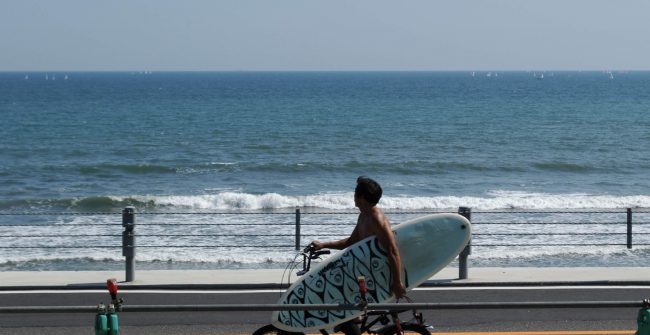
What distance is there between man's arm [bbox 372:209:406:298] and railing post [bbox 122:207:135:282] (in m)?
6.57

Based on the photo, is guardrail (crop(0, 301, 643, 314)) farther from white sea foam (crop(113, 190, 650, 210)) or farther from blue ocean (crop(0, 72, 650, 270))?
white sea foam (crop(113, 190, 650, 210))

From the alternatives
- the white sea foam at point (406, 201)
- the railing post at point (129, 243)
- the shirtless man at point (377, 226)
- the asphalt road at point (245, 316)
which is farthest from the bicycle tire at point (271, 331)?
the white sea foam at point (406, 201)

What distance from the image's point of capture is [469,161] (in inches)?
1729

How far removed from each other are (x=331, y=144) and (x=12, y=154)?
17342 millimetres

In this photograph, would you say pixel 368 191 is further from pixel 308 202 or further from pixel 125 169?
pixel 125 169

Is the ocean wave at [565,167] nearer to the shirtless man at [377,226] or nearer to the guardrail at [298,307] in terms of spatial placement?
the shirtless man at [377,226]

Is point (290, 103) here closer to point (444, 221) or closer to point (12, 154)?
point (12, 154)

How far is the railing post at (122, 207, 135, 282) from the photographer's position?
13359 millimetres

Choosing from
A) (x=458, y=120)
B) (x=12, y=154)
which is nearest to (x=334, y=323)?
(x=12, y=154)

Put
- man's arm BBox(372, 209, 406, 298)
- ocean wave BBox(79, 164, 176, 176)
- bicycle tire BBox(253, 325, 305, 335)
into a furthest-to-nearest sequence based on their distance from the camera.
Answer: ocean wave BBox(79, 164, 176, 176) < bicycle tire BBox(253, 325, 305, 335) < man's arm BBox(372, 209, 406, 298)

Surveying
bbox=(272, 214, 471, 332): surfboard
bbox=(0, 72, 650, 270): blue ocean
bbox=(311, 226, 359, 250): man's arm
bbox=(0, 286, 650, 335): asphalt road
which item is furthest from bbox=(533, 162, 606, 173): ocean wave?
bbox=(311, 226, 359, 250): man's arm

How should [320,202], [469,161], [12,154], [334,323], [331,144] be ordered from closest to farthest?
1. [334,323]
2. [320,202]
3. [469,161]
4. [12,154]
5. [331,144]

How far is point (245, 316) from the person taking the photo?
1098 cm

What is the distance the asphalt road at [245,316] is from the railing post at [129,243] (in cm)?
85
